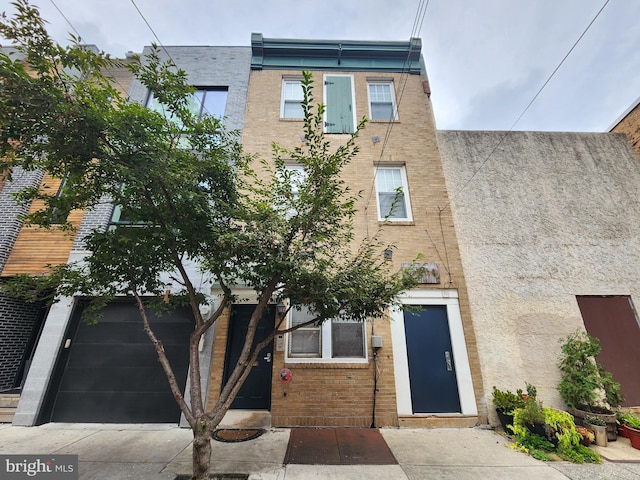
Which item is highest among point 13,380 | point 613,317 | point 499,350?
point 613,317

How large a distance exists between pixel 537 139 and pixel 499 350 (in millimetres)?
6207

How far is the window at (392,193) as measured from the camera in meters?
7.18

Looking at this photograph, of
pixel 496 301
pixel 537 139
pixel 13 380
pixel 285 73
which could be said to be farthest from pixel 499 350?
pixel 13 380

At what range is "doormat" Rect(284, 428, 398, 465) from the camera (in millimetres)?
4074

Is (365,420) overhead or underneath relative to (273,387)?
underneath

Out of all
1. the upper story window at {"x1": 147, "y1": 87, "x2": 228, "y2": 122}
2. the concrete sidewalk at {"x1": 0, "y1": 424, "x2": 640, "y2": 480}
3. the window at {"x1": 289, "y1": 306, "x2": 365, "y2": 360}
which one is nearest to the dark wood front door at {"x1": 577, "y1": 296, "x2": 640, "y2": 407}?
the concrete sidewalk at {"x1": 0, "y1": 424, "x2": 640, "y2": 480}

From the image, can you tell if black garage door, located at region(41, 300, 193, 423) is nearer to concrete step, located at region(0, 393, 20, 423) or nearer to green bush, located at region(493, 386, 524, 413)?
concrete step, located at region(0, 393, 20, 423)

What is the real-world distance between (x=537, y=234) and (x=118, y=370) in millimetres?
10321

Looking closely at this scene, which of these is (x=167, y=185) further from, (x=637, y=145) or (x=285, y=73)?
(x=637, y=145)

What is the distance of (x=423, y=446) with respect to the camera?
4590mm

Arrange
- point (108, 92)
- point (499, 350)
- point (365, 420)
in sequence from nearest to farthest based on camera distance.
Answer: point (108, 92), point (365, 420), point (499, 350)

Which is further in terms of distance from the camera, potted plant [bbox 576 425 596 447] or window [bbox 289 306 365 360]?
window [bbox 289 306 365 360]

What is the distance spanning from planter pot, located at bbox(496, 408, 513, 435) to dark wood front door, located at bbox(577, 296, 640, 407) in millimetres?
2729

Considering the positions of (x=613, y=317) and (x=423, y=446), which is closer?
(x=423, y=446)
